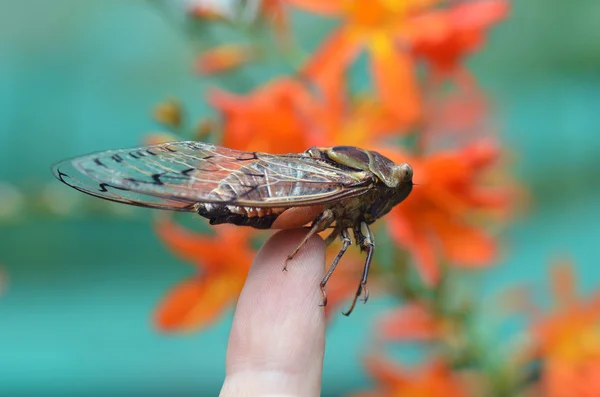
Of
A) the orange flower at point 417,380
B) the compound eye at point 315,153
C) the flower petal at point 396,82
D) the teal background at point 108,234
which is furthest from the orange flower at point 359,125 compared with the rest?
the teal background at point 108,234

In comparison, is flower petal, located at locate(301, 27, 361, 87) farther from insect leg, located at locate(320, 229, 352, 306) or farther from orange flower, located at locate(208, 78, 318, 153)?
insect leg, located at locate(320, 229, 352, 306)

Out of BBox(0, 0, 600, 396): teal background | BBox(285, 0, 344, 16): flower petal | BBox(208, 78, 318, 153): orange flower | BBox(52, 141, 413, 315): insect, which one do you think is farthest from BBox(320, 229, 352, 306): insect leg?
BBox(0, 0, 600, 396): teal background

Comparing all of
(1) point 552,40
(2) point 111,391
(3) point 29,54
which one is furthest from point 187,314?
(1) point 552,40

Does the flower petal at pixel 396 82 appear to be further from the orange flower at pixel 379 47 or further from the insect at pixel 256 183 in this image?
the insect at pixel 256 183

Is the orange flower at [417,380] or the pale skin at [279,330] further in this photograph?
the orange flower at [417,380]

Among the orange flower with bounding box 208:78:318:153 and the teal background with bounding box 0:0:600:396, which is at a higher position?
the teal background with bounding box 0:0:600:396

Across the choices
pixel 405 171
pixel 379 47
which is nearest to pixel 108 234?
pixel 379 47
